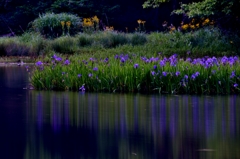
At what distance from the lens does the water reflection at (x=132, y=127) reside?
232 inches

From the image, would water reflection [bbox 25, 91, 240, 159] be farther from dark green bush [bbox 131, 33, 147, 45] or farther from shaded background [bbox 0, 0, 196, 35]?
shaded background [bbox 0, 0, 196, 35]

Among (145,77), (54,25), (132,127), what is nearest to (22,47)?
(54,25)

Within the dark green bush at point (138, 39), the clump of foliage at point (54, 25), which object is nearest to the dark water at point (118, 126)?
the dark green bush at point (138, 39)

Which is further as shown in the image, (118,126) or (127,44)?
(127,44)

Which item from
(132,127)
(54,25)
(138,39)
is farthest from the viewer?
(54,25)

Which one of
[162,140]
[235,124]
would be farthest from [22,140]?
[235,124]

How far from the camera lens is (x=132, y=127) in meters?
7.35

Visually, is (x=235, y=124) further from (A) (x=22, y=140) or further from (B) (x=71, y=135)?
(A) (x=22, y=140)

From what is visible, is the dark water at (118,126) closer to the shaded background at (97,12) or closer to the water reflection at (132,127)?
the water reflection at (132,127)

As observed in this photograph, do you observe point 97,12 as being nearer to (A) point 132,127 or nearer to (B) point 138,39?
(B) point 138,39

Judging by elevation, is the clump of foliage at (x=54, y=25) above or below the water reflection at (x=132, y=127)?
above

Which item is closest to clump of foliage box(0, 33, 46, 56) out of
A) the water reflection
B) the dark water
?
the dark water

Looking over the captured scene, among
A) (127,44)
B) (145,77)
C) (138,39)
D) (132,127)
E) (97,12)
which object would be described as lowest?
(132,127)

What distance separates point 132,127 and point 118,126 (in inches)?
6.6
